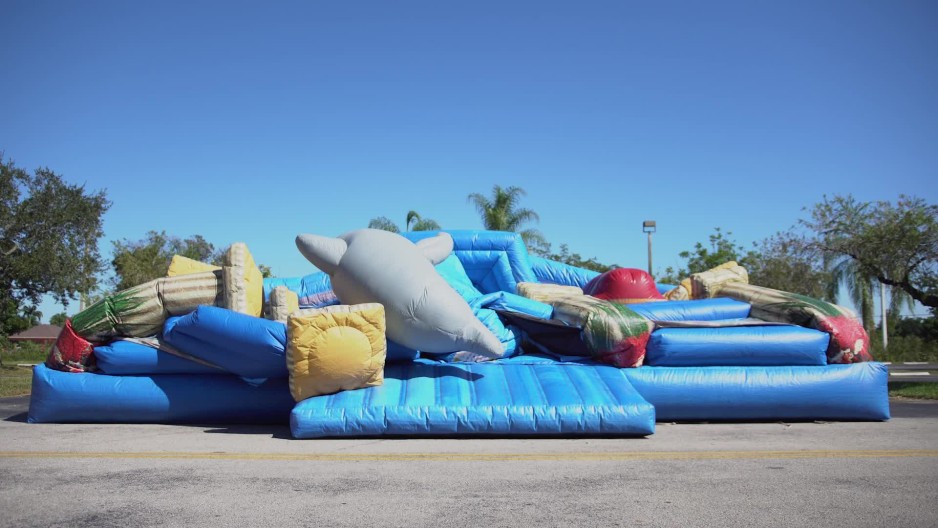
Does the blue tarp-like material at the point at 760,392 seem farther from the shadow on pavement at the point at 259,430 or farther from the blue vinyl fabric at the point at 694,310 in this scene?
the shadow on pavement at the point at 259,430

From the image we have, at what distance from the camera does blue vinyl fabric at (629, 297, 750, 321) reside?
19.2 feet

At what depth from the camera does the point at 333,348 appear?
4559mm

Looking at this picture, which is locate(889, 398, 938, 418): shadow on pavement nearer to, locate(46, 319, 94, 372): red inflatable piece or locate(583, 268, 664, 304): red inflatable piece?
locate(583, 268, 664, 304): red inflatable piece

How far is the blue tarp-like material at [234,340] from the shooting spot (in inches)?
188

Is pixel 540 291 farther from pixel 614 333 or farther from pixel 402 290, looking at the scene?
pixel 402 290

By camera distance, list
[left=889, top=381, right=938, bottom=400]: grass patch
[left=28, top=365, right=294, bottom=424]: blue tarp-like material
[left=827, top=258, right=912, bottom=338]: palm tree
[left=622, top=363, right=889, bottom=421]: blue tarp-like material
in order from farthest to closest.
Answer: [left=827, top=258, right=912, bottom=338]: palm tree, [left=889, top=381, right=938, bottom=400]: grass patch, [left=622, top=363, right=889, bottom=421]: blue tarp-like material, [left=28, top=365, right=294, bottom=424]: blue tarp-like material

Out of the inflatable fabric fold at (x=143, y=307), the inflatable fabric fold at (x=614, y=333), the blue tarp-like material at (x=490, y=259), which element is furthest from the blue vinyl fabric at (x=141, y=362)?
the blue tarp-like material at (x=490, y=259)

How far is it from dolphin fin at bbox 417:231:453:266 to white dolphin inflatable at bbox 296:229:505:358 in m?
0.23

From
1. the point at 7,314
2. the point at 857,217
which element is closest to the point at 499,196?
the point at 857,217

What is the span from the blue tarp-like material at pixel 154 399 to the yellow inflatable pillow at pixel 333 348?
58 cm

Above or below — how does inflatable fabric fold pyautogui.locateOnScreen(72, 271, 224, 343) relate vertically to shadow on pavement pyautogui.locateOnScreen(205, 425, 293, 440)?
above

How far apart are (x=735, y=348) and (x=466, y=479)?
9.12 ft

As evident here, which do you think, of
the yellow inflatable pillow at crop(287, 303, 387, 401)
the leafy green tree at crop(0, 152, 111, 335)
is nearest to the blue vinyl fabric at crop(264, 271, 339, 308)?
the yellow inflatable pillow at crop(287, 303, 387, 401)

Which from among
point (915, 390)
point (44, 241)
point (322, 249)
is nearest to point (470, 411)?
point (322, 249)
